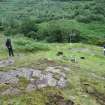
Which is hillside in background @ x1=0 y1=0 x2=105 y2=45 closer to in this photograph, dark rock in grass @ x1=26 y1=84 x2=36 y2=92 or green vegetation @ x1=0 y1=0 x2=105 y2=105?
green vegetation @ x1=0 y1=0 x2=105 y2=105

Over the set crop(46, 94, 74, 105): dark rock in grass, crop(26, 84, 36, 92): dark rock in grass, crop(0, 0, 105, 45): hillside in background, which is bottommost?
crop(0, 0, 105, 45): hillside in background

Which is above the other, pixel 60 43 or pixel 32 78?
pixel 32 78

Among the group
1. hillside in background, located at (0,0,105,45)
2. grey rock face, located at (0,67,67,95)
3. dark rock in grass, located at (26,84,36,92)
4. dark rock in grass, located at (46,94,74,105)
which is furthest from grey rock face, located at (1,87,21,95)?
hillside in background, located at (0,0,105,45)

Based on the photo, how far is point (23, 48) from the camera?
54469mm

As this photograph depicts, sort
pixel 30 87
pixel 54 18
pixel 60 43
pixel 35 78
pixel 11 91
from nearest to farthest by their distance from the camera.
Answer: pixel 11 91 < pixel 30 87 < pixel 35 78 < pixel 60 43 < pixel 54 18

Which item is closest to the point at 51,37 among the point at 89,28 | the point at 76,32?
the point at 76,32

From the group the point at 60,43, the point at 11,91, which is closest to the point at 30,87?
the point at 11,91

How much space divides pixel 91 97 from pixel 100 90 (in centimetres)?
226

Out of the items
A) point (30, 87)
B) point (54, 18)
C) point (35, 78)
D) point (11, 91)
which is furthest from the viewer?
point (54, 18)

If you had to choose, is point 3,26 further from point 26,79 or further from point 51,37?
point 26,79

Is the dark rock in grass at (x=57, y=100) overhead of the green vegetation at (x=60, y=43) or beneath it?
overhead

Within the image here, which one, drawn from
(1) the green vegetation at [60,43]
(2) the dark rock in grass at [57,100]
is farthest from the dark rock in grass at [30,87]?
(2) the dark rock in grass at [57,100]

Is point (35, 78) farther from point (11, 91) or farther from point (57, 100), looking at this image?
point (57, 100)

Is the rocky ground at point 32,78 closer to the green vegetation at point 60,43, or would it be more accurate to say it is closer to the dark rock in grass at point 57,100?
the green vegetation at point 60,43
